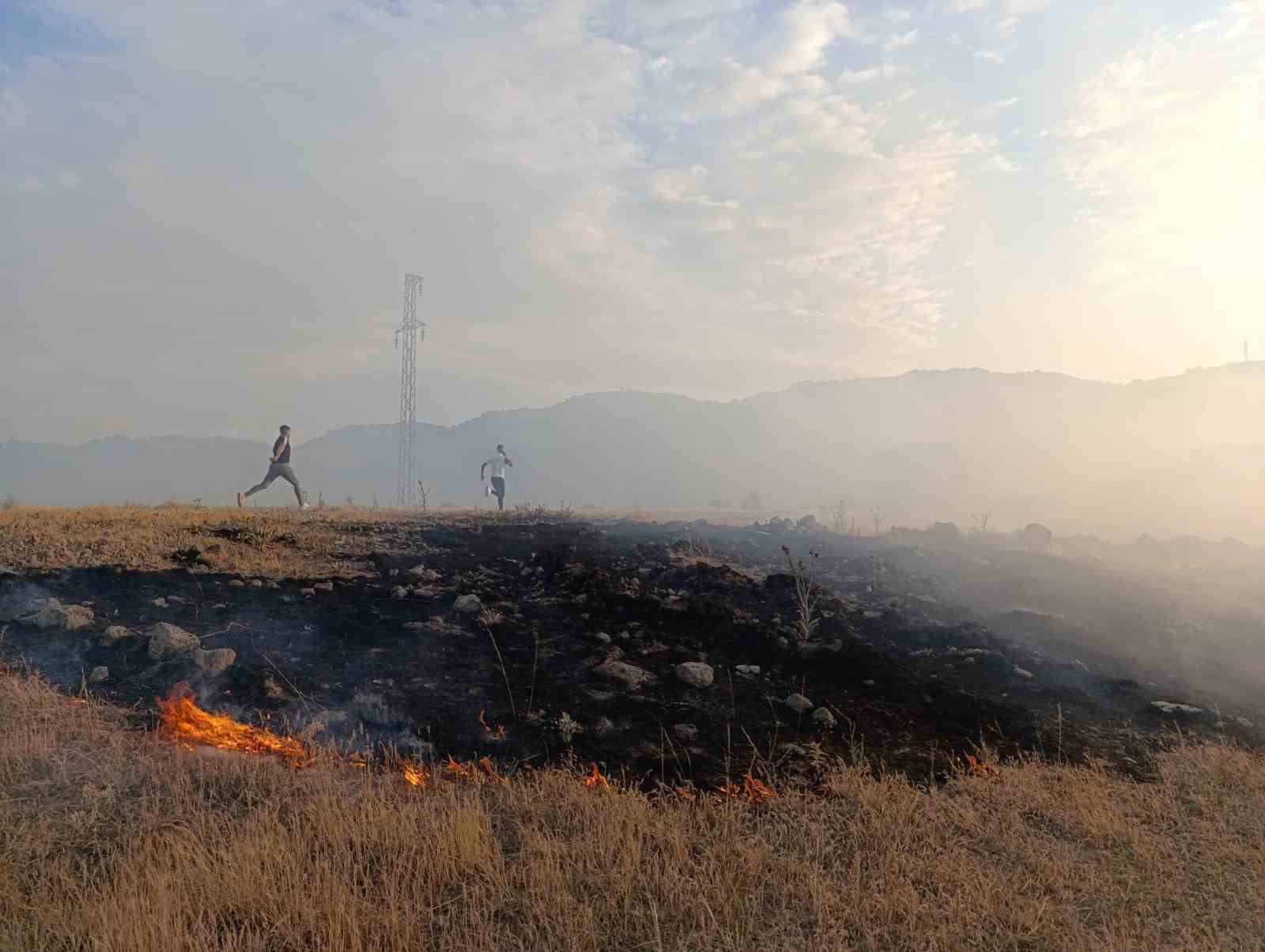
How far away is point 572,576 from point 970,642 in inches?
175

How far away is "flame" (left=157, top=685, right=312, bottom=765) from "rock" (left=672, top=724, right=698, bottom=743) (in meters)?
2.35

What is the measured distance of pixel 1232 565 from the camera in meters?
15.6

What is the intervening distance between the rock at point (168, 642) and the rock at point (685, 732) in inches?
143

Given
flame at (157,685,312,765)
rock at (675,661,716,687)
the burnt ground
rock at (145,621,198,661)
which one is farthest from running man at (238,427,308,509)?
rock at (675,661,716,687)

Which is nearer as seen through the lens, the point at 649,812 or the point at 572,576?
the point at 649,812

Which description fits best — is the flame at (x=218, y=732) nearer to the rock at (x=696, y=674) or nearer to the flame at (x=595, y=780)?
the flame at (x=595, y=780)

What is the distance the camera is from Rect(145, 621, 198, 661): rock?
5.45m

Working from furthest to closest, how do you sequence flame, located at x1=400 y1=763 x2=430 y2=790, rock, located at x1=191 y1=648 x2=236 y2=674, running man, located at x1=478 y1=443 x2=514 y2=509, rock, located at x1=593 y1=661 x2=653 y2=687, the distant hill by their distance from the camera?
the distant hill, running man, located at x1=478 y1=443 x2=514 y2=509, rock, located at x1=593 y1=661 x2=653 y2=687, rock, located at x1=191 y1=648 x2=236 y2=674, flame, located at x1=400 y1=763 x2=430 y2=790

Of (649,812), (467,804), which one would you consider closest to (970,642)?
(649,812)

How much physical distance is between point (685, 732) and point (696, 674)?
0.94 m

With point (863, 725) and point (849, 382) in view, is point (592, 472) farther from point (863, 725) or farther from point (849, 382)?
point (863, 725)

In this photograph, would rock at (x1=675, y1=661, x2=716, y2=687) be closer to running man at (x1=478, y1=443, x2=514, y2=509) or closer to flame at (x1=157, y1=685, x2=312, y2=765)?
flame at (x1=157, y1=685, x2=312, y2=765)

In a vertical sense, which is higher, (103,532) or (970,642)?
(103,532)

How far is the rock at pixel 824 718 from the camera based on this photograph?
5461mm
